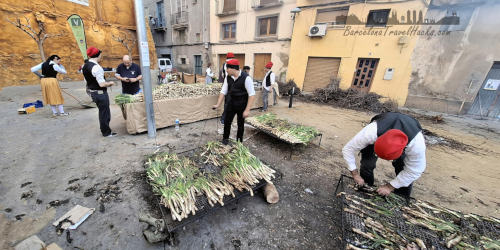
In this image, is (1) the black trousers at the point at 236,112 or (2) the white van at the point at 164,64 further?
(2) the white van at the point at 164,64

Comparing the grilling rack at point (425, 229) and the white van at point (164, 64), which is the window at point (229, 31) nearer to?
the white van at point (164, 64)

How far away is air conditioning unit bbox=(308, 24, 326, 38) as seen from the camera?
1051 cm

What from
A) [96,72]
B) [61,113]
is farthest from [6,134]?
[96,72]

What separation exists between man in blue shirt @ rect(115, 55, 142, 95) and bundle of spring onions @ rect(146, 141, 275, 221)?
110 inches

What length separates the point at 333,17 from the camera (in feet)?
34.3

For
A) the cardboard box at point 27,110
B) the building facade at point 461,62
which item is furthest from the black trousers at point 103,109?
the building facade at point 461,62

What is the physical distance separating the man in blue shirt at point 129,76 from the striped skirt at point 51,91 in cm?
225

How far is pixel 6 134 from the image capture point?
173 inches

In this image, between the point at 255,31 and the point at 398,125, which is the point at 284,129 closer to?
the point at 398,125

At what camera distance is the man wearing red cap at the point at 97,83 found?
3.86 m

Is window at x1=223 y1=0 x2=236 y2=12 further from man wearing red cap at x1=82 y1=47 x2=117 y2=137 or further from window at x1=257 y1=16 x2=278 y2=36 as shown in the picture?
man wearing red cap at x1=82 y1=47 x2=117 y2=137

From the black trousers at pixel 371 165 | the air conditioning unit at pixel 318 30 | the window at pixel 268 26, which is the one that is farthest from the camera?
the window at pixel 268 26

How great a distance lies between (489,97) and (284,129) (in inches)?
421

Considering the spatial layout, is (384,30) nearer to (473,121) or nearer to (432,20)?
(432,20)
